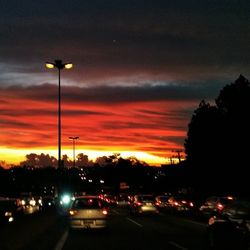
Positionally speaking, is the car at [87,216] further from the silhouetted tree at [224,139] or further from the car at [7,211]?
the silhouetted tree at [224,139]

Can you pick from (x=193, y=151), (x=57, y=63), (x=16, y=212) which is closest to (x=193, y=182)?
(x=193, y=151)

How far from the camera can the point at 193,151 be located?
7419 centimetres

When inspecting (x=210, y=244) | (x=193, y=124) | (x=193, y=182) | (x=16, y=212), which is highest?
(x=193, y=124)

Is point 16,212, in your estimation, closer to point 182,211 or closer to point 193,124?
point 182,211

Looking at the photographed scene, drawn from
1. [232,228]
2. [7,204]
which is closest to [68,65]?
[7,204]

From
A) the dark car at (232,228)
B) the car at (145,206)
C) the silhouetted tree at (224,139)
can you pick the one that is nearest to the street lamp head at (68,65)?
the car at (145,206)

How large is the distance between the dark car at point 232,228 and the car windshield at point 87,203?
26.7ft

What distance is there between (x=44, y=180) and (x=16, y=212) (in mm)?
141724

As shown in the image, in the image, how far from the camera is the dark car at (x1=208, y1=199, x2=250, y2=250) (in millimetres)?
14820

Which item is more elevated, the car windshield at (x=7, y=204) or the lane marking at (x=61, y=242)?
the car windshield at (x=7, y=204)

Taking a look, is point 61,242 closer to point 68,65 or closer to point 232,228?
point 232,228

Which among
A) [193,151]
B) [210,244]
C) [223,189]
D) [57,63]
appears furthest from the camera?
[193,151]

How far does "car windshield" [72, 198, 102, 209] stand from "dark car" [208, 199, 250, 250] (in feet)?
26.7

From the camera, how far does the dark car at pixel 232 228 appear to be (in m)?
14.8
